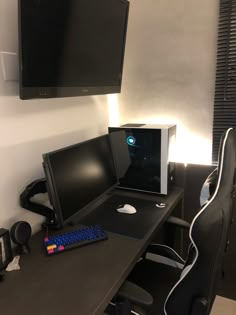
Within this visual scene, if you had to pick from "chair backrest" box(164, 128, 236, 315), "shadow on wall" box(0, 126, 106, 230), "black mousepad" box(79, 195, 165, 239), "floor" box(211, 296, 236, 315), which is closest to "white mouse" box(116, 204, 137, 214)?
"black mousepad" box(79, 195, 165, 239)

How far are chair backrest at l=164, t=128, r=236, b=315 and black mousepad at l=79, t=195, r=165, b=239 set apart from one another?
0.37 m

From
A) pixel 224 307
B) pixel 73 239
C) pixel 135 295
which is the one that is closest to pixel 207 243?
pixel 135 295

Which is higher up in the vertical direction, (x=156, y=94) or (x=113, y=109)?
(x=156, y=94)

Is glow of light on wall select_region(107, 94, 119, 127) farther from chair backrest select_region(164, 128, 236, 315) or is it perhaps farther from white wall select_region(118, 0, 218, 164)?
chair backrest select_region(164, 128, 236, 315)

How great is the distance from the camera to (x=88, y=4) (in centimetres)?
137

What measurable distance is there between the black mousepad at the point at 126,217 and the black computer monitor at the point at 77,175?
97mm

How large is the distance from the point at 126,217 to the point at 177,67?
109cm

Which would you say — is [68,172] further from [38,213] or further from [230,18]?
[230,18]

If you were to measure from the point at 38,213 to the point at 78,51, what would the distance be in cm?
82

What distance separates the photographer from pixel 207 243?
89 centimetres

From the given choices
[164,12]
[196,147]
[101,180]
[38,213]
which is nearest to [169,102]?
[196,147]

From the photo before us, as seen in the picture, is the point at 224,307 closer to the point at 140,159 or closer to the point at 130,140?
the point at 140,159

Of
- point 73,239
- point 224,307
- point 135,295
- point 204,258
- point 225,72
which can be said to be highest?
point 225,72

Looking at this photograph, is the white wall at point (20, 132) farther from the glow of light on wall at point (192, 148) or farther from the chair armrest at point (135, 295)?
the glow of light on wall at point (192, 148)
